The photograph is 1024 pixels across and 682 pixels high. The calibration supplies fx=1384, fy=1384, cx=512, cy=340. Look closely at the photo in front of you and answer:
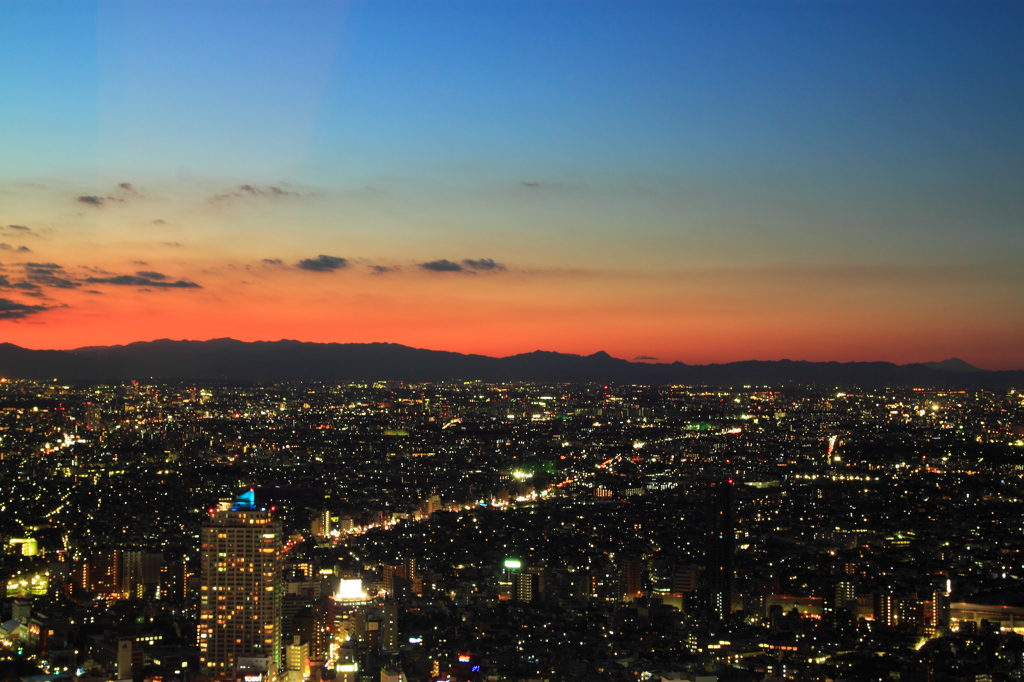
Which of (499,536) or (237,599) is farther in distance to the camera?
(499,536)

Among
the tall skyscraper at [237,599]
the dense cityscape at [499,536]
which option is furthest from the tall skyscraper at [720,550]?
the tall skyscraper at [237,599]

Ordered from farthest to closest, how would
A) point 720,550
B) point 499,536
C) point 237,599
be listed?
point 499,536, point 720,550, point 237,599

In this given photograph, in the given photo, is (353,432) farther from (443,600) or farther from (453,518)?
(443,600)

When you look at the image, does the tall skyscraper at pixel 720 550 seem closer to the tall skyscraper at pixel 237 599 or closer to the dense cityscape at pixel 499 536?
the dense cityscape at pixel 499 536

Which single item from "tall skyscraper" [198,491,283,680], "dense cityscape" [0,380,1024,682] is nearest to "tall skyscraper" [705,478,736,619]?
"dense cityscape" [0,380,1024,682]

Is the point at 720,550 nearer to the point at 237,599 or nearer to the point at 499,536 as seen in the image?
the point at 499,536

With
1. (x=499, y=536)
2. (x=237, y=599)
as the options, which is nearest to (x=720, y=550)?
(x=499, y=536)

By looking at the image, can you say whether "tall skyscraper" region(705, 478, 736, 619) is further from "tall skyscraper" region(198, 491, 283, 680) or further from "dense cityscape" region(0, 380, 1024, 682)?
"tall skyscraper" region(198, 491, 283, 680)
